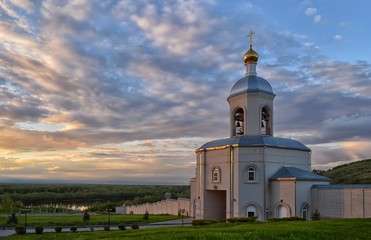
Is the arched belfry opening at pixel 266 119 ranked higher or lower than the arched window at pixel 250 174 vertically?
higher

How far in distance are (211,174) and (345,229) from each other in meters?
15.7

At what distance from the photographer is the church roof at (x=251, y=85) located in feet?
96.9

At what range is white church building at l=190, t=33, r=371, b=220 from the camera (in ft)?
82.7

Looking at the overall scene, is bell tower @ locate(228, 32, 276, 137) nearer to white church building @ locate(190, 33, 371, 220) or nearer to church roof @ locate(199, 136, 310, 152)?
white church building @ locate(190, 33, 371, 220)

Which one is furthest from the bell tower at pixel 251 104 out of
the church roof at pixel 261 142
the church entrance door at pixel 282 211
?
the church entrance door at pixel 282 211

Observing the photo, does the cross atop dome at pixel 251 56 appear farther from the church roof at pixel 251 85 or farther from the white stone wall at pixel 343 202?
the white stone wall at pixel 343 202

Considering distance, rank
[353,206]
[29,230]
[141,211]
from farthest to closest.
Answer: [141,211]
[29,230]
[353,206]

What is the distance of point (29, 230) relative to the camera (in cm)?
2512

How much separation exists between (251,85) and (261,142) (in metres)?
5.11

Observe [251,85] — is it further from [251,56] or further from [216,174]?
[216,174]

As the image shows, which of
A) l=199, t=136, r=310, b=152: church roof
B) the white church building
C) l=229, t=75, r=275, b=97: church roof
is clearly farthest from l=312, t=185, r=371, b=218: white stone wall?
l=229, t=75, r=275, b=97: church roof

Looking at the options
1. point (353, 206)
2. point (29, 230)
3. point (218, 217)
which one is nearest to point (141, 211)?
point (218, 217)

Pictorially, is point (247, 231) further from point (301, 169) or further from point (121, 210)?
point (121, 210)

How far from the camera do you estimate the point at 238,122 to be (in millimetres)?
30562
